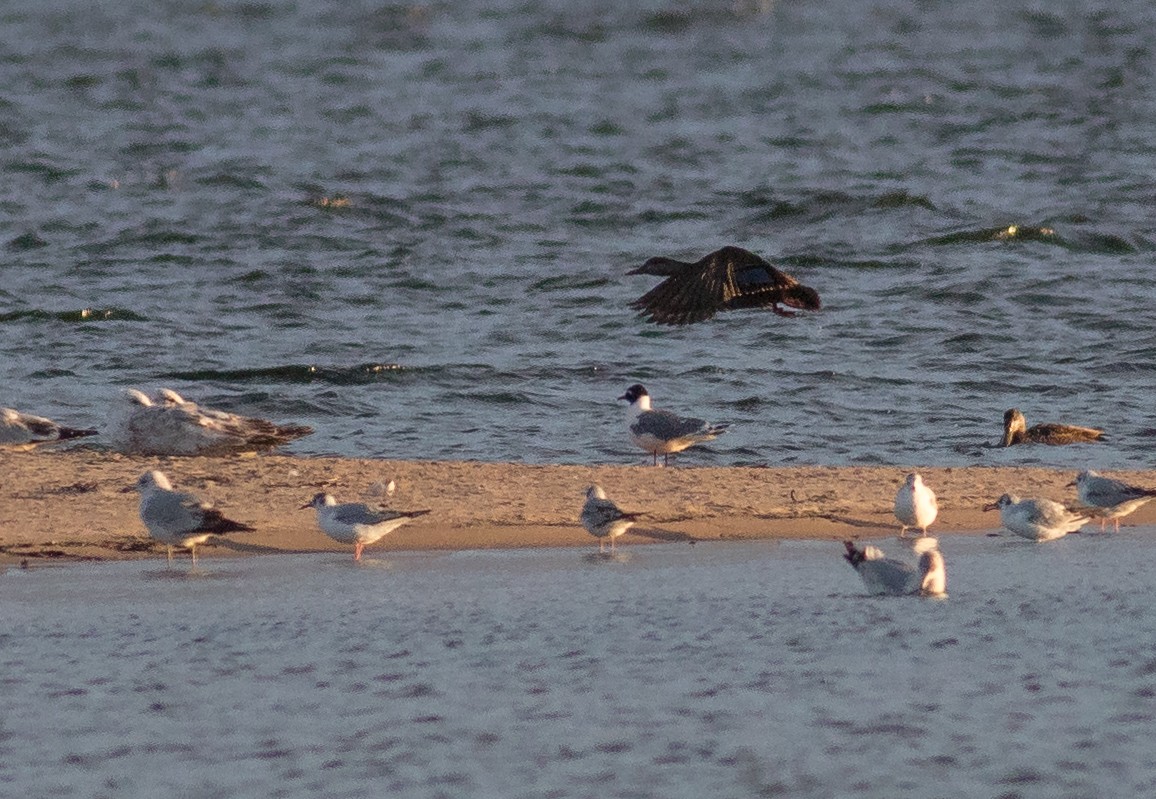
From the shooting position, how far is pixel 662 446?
12391mm

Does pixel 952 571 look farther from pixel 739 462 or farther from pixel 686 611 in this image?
pixel 739 462

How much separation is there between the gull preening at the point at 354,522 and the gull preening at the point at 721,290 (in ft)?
8.76

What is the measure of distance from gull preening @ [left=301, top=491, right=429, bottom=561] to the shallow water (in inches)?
6.2

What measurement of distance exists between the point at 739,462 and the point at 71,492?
4435 mm

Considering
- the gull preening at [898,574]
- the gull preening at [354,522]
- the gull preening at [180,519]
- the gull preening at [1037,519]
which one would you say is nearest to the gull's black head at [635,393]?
the gull preening at [1037,519]

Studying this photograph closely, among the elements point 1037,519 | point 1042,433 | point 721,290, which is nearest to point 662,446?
point 721,290

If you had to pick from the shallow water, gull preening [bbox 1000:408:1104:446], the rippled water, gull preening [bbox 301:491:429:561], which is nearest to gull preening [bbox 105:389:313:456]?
the rippled water

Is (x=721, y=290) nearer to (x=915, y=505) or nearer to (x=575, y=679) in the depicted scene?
(x=915, y=505)

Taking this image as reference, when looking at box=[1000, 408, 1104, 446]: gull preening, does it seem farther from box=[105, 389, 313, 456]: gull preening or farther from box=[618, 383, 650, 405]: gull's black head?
box=[105, 389, 313, 456]: gull preening

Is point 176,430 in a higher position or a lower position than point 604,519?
higher

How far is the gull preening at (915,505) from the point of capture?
960cm

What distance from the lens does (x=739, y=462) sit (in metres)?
12.7

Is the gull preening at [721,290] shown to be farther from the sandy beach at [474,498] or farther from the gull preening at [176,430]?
the gull preening at [176,430]

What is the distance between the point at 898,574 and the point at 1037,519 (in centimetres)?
160
